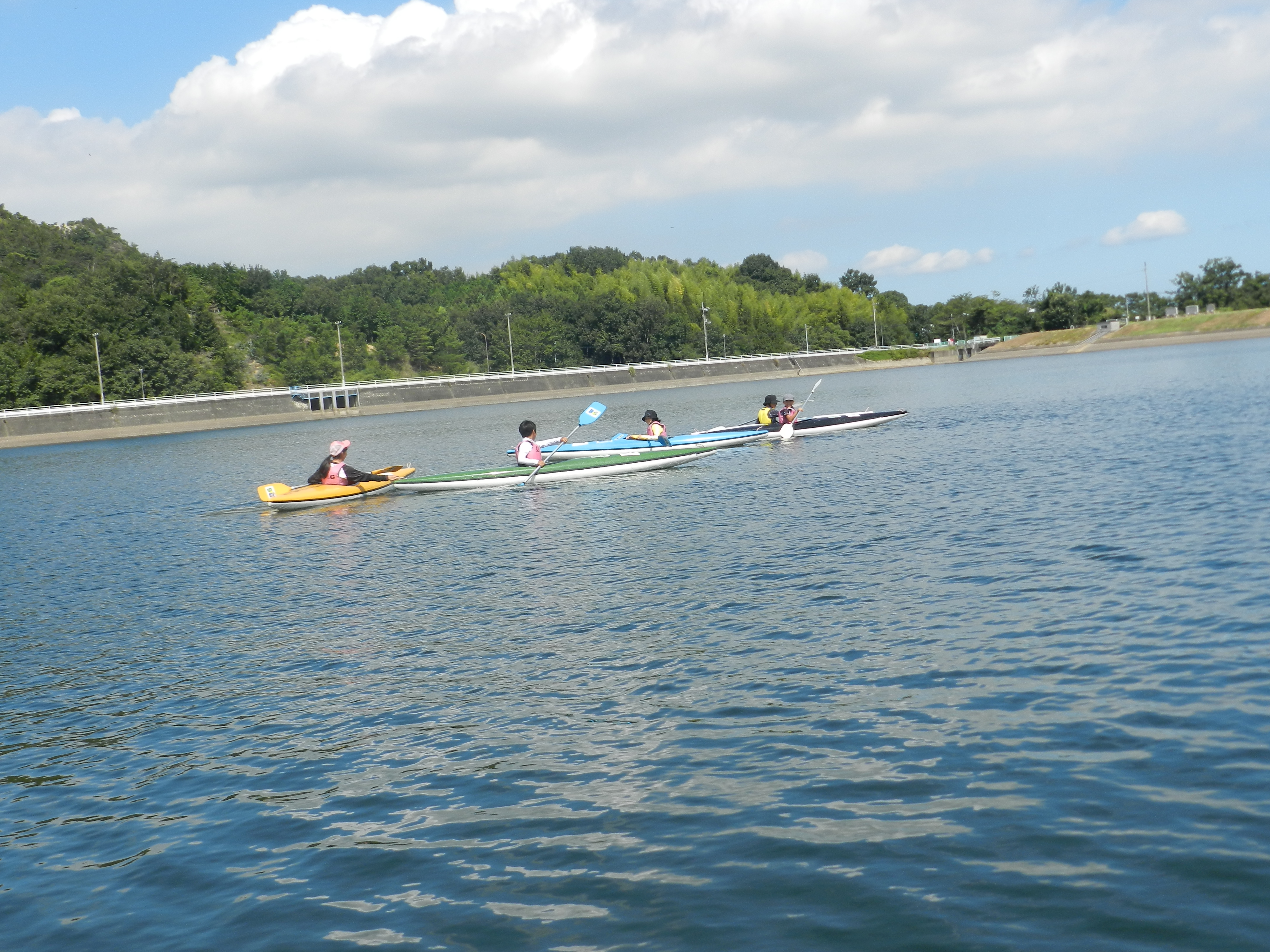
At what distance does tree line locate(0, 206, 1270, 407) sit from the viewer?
107 metres

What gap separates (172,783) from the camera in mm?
8266

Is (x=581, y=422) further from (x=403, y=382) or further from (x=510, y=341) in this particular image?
(x=510, y=341)

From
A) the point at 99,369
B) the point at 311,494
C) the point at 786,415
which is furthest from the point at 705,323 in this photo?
the point at 311,494

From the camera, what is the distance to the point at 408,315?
480 feet

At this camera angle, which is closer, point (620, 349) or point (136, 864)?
point (136, 864)

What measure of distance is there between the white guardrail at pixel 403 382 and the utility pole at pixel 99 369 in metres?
1.73

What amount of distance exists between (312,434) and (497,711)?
61544 millimetres

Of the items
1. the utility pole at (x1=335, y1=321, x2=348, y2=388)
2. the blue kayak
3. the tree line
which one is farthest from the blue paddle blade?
the tree line

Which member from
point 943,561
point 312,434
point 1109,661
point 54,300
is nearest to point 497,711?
point 1109,661

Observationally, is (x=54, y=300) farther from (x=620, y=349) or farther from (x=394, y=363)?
(x=620, y=349)

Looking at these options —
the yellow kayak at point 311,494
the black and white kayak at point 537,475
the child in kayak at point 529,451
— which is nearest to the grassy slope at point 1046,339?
the black and white kayak at point 537,475

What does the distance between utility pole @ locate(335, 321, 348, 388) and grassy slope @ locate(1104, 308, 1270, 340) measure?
304 feet

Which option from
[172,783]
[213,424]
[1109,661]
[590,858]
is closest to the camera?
[590,858]

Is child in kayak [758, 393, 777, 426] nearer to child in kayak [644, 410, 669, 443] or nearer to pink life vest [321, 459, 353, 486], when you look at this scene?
child in kayak [644, 410, 669, 443]
